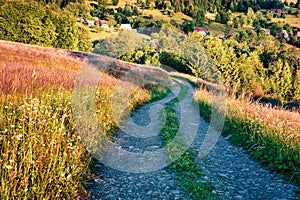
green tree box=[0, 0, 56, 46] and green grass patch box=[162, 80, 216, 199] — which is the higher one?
green grass patch box=[162, 80, 216, 199]

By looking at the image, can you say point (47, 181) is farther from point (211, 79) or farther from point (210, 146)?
point (211, 79)

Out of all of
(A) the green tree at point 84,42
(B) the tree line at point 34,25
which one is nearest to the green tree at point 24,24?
(B) the tree line at point 34,25

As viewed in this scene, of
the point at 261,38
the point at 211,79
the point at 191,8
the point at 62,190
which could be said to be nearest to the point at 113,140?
the point at 62,190

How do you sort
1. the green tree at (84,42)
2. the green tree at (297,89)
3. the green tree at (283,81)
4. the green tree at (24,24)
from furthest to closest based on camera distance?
the green tree at (84,42) → the green tree at (297,89) → the green tree at (283,81) → the green tree at (24,24)

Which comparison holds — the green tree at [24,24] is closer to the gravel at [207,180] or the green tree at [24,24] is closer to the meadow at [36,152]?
the meadow at [36,152]

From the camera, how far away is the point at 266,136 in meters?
10.2

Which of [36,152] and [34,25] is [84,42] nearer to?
[34,25]

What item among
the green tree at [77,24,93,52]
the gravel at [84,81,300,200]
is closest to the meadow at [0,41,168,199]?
the gravel at [84,81,300,200]

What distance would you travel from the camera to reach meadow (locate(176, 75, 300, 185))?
8.39 m

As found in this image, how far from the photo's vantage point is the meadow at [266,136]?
8.39 meters

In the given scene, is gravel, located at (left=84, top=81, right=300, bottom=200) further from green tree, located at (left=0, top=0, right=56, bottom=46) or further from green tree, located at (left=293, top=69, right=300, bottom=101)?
green tree, located at (left=293, top=69, right=300, bottom=101)

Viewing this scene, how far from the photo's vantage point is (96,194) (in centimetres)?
612

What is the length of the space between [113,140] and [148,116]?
5463 mm

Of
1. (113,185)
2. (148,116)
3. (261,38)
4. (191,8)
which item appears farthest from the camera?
(191,8)
